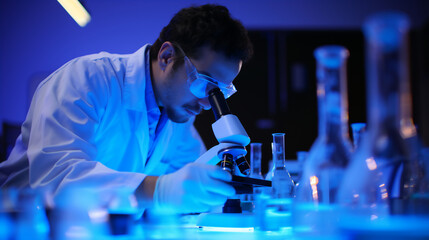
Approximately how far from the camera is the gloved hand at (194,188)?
3.84ft

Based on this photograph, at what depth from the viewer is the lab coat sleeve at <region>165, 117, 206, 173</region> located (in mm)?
2367

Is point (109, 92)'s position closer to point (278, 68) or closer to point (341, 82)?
point (341, 82)

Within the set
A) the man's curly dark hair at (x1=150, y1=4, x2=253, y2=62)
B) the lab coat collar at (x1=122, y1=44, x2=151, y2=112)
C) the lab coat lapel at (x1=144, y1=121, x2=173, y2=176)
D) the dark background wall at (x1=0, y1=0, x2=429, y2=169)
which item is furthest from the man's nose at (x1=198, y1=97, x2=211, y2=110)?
the dark background wall at (x1=0, y1=0, x2=429, y2=169)

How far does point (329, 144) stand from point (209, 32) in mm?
1307

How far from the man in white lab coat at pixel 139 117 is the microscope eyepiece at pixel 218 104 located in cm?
9

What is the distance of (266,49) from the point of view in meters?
4.85

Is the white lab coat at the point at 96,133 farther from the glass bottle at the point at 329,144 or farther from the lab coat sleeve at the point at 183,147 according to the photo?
the glass bottle at the point at 329,144

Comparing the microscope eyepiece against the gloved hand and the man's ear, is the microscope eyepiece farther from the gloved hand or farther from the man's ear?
the man's ear

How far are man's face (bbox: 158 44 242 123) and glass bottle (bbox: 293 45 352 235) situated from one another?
3.40 ft

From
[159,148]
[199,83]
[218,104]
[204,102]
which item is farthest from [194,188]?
[159,148]

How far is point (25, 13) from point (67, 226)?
4.97 m

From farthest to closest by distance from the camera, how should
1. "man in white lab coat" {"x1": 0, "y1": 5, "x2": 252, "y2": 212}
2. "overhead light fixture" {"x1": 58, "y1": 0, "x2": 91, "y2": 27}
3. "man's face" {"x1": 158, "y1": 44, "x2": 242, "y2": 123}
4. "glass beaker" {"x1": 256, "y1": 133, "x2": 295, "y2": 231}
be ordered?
"overhead light fixture" {"x1": 58, "y1": 0, "x2": 91, "y2": 27} < "man's face" {"x1": 158, "y1": 44, "x2": 242, "y2": 123} < "man in white lab coat" {"x1": 0, "y1": 5, "x2": 252, "y2": 212} < "glass beaker" {"x1": 256, "y1": 133, "x2": 295, "y2": 231}

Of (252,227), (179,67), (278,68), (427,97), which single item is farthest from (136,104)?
(427,97)

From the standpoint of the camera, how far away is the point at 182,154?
7.97ft
